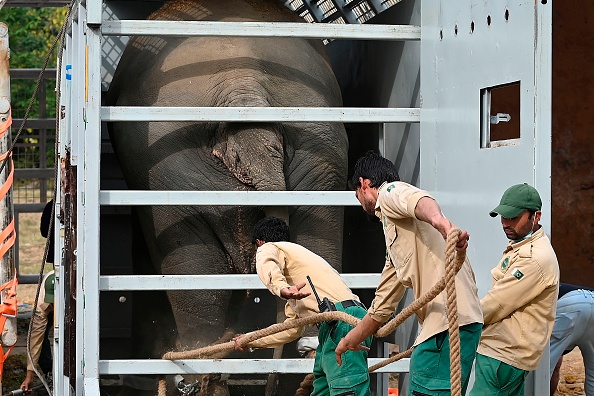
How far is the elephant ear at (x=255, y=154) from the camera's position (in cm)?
646

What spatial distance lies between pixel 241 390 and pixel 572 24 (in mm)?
5110

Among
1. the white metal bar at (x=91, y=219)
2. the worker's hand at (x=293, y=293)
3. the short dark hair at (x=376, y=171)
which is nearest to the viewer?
the short dark hair at (x=376, y=171)

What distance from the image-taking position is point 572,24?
10.7 m

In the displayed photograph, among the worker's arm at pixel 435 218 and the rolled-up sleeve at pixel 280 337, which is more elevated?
the worker's arm at pixel 435 218

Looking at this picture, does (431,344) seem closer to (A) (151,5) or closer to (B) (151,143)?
(B) (151,143)

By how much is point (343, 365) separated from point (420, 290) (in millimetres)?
791

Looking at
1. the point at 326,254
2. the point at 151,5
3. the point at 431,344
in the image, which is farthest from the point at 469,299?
the point at 151,5

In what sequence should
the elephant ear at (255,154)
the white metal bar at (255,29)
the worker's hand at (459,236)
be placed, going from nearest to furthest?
the worker's hand at (459,236) < the white metal bar at (255,29) < the elephant ear at (255,154)

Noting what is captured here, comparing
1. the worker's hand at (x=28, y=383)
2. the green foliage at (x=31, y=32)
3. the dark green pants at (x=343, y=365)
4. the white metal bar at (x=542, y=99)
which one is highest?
the green foliage at (x=31, y=32)

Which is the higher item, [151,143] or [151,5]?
[151,5]

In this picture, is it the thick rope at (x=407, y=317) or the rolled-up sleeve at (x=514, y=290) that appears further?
the rolled-up sleeve at (x=514, y=290)

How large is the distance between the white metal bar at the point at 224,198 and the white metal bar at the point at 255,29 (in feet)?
2.77

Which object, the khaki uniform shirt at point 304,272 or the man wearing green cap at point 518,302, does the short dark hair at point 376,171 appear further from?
the khaki uniform shirt at point 304,272

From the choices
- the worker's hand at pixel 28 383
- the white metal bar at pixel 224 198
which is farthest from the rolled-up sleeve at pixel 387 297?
the worker's hand at pixel 28 383
